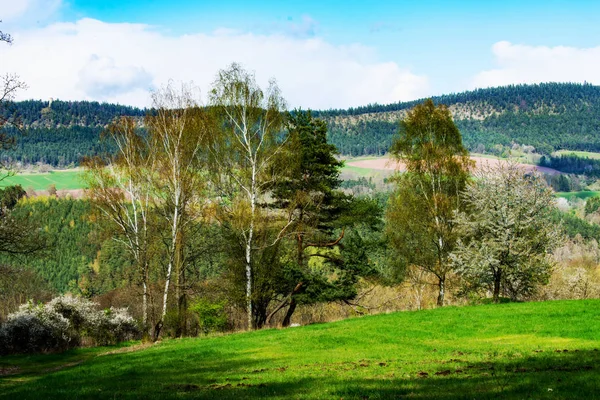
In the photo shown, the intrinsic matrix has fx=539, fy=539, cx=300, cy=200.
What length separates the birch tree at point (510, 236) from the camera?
35.6 m

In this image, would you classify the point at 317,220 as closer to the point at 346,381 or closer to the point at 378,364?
the point at 378,364

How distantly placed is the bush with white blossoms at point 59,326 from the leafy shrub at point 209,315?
18.7 feet

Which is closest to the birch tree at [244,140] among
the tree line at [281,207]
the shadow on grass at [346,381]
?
the tree line at [281,207]

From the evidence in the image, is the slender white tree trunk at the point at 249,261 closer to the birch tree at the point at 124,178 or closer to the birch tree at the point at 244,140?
the birch tree at the point at 244,140

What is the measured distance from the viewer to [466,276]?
3803 cm

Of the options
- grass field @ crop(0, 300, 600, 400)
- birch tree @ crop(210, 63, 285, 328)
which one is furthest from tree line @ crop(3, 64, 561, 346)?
grass field @ crop(0, 300, 600, 400)

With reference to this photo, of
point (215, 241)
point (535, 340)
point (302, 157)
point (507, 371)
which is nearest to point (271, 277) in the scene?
point (215, 241)

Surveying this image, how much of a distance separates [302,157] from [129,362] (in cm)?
2216

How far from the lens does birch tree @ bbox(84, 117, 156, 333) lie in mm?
39469

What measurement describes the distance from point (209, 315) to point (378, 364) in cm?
2254

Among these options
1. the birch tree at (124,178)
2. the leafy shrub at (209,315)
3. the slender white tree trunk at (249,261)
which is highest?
the birch tree at (124,178)

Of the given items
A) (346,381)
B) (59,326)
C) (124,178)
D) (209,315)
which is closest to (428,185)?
(209,315)

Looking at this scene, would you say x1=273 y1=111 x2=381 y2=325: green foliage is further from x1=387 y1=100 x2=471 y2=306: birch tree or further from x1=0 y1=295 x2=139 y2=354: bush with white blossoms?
x1=0 y1=295 x2=139 y2=354: bush with white blossoms

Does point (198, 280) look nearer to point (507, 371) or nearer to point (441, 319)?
point (441, 319)
